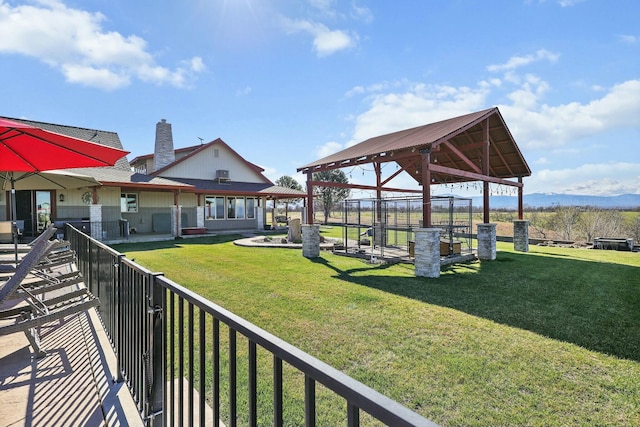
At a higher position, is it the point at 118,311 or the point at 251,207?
the point at 251,207

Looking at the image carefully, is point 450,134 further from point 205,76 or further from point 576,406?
point 205,76

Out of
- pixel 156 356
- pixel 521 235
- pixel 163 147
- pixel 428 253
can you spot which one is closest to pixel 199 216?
pixel 163 147

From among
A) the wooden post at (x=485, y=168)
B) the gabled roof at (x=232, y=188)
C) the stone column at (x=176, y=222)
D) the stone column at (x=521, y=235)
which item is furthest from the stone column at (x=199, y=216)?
the stone column at (x=521, y=235)

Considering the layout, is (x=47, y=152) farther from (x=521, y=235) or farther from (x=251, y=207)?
(x=251, y=207)

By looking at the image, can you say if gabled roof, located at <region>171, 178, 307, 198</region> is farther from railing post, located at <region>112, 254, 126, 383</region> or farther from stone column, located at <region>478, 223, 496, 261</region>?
railing post, located at <region>112, 254, 126, 383</region>

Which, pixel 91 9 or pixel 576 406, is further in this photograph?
pixel 91 9

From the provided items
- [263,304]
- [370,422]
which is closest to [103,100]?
[263,304]

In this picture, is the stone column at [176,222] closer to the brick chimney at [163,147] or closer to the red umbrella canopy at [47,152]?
the brick chimney at [163,147]

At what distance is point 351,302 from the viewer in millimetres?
6195

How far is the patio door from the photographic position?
52.6 ft

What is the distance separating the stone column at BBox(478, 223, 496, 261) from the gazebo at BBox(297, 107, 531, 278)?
30.7 inches

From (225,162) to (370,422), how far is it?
24.2m

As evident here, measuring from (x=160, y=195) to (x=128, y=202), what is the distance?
195cm

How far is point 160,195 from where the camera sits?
21328mm
